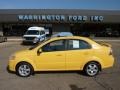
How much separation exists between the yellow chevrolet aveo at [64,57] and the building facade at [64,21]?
41.9 meters

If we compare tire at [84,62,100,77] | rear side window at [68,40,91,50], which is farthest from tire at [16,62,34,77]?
tire at [84,62,100,77]

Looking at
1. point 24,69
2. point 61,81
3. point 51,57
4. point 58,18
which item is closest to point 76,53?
point 51,57

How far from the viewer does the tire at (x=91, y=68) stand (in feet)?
39.5

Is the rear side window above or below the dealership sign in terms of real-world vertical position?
below

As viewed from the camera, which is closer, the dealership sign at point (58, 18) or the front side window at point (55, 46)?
the front side window at point (55, 46)

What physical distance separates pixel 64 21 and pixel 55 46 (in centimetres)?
4216

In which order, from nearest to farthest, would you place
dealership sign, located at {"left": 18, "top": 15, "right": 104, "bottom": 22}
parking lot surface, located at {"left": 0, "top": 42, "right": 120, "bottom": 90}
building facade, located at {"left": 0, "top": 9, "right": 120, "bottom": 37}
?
parking lot surface, located at {"left": 0, "top": 42, "right": 120, "bottom": 90}, dealership sign, located at {"left": 18, "top": 15, "right": 104, "bottom": 22}, building facade, located at {"left": 0, "top": 9, "right": 120, "bottom": 37}

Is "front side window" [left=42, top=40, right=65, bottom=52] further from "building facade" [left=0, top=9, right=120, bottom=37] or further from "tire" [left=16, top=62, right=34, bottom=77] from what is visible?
"building facade" [left=0, top=9, right=120, bottom=37]

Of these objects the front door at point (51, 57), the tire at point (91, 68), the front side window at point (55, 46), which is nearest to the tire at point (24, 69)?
the front door at point (51, 57)

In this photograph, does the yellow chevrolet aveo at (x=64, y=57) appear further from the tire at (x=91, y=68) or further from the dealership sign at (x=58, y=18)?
the dealership sign at (x=58, y=18)

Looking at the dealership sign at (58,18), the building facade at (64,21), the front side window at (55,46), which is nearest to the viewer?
the front side window at (55,46)

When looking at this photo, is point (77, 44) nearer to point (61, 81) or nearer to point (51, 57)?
point (51, 57)

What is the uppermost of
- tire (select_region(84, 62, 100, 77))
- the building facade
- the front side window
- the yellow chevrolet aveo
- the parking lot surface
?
the building facade

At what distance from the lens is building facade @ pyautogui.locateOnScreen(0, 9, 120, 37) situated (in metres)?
53.9
